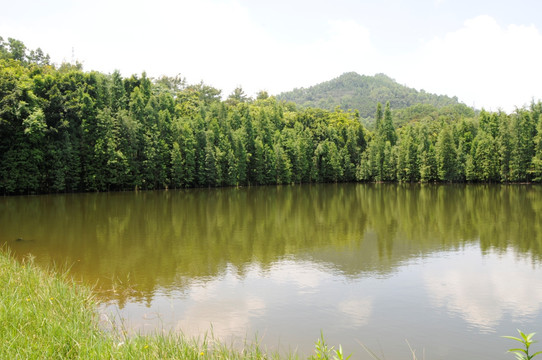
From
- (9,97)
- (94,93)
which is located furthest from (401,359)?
(94,93)

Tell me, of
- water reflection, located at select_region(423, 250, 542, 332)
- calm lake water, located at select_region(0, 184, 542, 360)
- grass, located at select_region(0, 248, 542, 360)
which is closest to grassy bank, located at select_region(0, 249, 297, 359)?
grass, located at select_region(0, 248, 542, 360)

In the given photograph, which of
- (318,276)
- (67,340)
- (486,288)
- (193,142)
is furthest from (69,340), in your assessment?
(193,142)

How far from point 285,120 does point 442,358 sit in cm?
7621

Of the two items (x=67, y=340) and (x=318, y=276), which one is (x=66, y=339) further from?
(x=318, y=276)

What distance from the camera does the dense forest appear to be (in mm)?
45594

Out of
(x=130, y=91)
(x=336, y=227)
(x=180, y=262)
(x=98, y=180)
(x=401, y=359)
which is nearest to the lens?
(x=401, y=359)

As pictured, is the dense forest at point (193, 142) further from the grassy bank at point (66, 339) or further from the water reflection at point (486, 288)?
the water reflection at point (486, 288)

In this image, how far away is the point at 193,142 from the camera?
201 ft

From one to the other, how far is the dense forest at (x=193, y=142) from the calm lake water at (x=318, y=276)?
24.9 meters

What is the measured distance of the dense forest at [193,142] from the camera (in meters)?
45.6

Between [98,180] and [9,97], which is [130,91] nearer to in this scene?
[98,180]

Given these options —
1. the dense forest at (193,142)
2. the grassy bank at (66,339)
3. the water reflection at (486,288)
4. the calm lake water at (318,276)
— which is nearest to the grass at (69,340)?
the grassy bank at (66,339)

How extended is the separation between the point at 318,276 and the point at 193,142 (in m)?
51.3

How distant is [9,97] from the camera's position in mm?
41312
